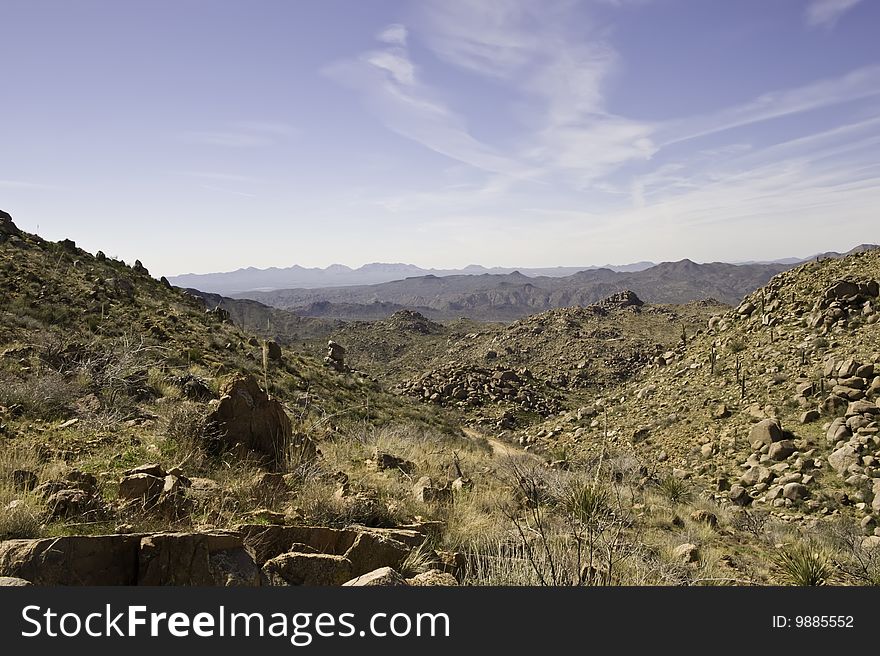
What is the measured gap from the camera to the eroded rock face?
5.98 meters

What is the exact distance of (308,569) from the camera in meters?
3.27

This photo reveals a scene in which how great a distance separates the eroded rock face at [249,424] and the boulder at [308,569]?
2.89m

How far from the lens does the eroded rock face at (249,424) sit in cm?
598

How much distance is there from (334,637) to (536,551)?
7.44 feet

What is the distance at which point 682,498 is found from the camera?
984cm

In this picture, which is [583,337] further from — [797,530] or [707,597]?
[707,597]

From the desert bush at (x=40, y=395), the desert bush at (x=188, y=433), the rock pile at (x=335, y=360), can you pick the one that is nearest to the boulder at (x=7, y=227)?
the rock pile at (x=335, y=360)

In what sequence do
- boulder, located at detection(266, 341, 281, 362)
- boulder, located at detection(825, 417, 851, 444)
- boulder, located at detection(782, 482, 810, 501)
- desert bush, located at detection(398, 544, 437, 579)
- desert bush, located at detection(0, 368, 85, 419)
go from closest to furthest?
1. desert bush, located at detection(398, 544, 437, 579)
2. desert bush, located at detection(0, 368, 85, 419)
3. boulder, located at detection(782, 482, 810, 501)
4. boulder, located at detection(825, 417, 851, 444)
5. boulder, located at detection(266, 341, 281, 362)

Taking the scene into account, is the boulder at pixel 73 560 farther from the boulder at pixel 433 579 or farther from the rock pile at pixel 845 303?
the rock pile at pixel 845 303

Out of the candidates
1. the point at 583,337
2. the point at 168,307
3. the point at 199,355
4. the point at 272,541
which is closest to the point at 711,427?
the point at 272,541

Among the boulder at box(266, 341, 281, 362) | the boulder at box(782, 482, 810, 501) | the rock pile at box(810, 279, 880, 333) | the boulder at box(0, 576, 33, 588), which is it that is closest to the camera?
the boulder at box(0, 576, 33, 588)

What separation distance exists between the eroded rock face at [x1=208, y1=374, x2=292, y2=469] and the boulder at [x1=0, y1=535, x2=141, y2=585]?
3010 mm

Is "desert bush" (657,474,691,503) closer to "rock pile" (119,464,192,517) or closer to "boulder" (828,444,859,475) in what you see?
"boulder" (828,444,859,475)

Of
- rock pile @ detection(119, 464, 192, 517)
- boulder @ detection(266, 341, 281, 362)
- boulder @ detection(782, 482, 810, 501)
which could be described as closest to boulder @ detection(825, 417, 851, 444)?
boulder @ detection(782, 482, 810, 501)
